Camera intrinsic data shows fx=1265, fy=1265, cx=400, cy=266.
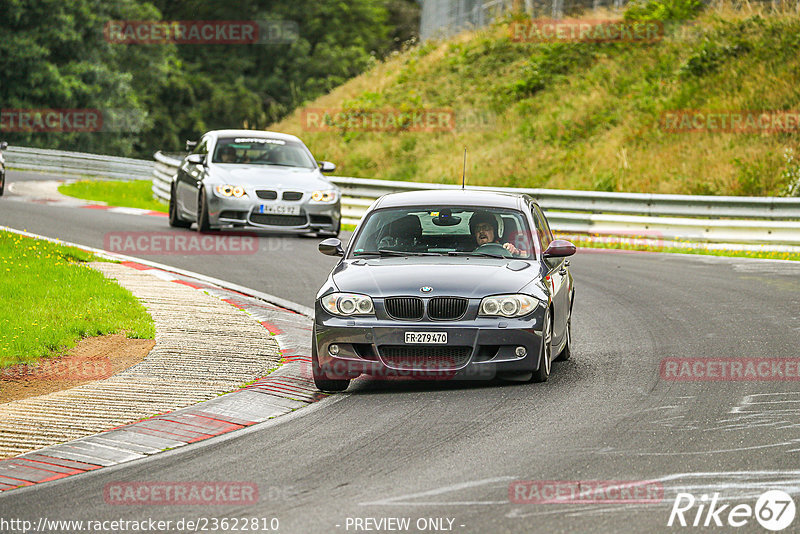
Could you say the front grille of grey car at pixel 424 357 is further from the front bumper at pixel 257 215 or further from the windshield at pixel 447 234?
the front bumper at pixel 257 215

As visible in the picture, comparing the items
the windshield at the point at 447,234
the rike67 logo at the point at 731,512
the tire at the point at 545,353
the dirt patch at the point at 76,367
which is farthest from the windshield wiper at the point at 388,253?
the rike67 logo at the point at 731,512

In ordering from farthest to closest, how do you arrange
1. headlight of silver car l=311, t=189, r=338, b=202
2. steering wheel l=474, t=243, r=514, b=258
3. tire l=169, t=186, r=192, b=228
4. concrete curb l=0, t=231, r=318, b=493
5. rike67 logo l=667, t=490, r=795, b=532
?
tire l=169, t=186, r=192, b=228, headlight of silver car l=311, t=189, r=338, b=202, steering wheel l=474, t=243, r=514, b=258, concrete curb l=0, t=231, r=318, b=493, rike67 logo l=667, t=490, r=795, b=532

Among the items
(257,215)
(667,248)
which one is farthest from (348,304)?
(667,248)

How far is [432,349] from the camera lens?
9.02 metres

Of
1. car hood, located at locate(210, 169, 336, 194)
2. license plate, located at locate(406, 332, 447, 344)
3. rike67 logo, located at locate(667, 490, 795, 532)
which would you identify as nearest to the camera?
rike67 logo, located at locate(667, 490, 795, 532)

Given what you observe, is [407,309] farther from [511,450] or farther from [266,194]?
[266,194]

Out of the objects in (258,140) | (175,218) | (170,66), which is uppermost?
(170,66)

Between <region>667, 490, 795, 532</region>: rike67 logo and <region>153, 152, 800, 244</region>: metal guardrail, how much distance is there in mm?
15620

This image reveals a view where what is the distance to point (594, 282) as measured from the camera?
53.0 ft

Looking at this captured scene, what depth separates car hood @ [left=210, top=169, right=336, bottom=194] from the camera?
1972 centimetres

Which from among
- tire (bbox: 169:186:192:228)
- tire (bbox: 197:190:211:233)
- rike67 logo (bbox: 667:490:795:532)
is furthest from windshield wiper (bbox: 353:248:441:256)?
tire (bbox: 169:186:192:228)

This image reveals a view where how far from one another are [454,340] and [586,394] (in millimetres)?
1039

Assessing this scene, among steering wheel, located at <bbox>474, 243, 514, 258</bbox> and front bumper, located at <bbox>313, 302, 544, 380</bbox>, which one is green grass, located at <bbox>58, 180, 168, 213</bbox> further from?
front bumper, located at <bbox>313, 302, 544, 380</bbox>

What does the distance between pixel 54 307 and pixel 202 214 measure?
7901mm
